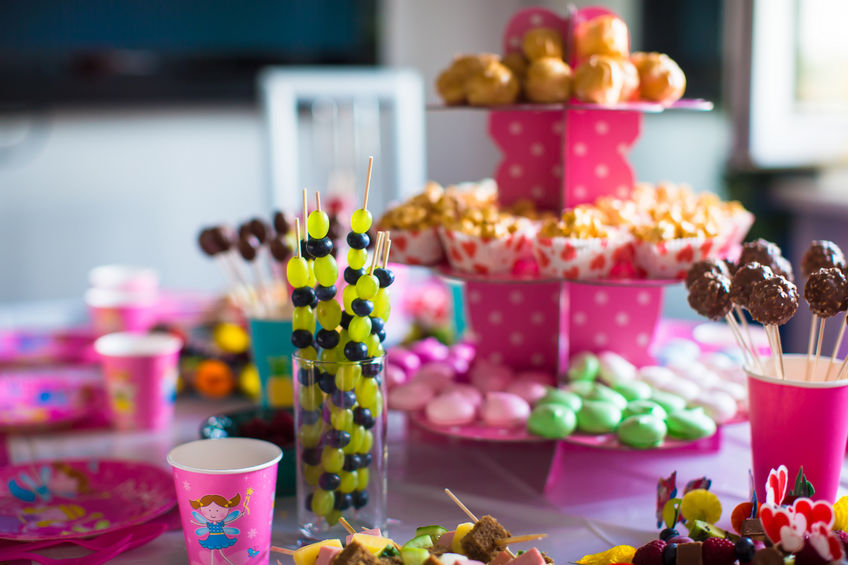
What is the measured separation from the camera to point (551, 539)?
93cm

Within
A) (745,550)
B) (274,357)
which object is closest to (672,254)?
(745,550)

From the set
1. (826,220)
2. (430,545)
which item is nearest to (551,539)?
(430,545)

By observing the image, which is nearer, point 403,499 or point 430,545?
point 430,545

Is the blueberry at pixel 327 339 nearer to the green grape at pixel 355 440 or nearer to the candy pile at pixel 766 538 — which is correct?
the green grape at pixel 355 440

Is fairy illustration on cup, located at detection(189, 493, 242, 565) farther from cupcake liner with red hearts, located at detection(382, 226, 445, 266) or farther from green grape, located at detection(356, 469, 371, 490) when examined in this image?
cupcake liner with red hearts, located at detection(382, 226, 445, 266)

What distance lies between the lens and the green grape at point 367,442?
0.94 metres

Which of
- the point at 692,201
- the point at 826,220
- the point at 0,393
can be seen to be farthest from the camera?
the point at 826,220

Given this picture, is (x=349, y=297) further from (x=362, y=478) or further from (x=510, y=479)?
(x=510, y=479)

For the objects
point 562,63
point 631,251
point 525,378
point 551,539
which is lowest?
point 551,539

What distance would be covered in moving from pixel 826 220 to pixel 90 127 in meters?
2.44

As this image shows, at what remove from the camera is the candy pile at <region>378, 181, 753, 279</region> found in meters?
1.10

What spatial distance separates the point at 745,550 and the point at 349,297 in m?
0.44

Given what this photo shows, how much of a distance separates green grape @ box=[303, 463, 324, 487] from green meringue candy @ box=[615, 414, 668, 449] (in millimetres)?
339

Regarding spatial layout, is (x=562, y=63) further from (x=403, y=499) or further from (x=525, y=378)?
(x=403, y=499)
